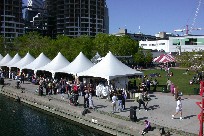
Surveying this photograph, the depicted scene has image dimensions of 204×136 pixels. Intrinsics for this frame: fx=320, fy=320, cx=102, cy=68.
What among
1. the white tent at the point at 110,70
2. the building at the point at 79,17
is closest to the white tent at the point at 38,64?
the white tent at the point at 110,70

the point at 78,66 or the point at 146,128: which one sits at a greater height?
the point at 78,66

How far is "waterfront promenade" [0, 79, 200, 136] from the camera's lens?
2100 cm

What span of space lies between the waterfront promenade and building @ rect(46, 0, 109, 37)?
425ft

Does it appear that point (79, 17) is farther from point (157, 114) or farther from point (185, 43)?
point (157, 114)

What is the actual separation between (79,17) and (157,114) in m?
140

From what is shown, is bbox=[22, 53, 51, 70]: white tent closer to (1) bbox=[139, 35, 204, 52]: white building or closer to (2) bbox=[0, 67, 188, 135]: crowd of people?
(2) bbox=[0, 67, 188, 135]: crowd of people

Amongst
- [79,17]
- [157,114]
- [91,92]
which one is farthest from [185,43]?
[157,114]

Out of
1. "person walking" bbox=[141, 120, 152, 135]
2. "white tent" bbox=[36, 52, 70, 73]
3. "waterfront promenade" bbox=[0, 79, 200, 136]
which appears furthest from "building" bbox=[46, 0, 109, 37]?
"person walking" bbox=[141, 120, 152, 135]

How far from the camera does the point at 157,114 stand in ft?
82.1

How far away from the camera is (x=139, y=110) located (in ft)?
86.0

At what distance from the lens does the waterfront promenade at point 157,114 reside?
21.0 metres

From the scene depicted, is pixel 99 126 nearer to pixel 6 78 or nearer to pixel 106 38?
pixel 6 78

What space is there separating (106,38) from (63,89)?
49.6 metres

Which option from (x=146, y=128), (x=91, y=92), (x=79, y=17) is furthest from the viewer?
(x=79, y=17)
